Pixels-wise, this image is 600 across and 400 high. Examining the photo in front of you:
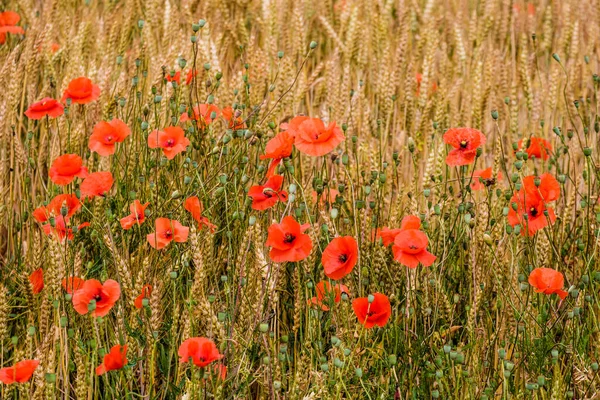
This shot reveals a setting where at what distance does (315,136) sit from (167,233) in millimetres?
405

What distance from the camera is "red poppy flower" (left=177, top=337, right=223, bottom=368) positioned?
57.8 inches

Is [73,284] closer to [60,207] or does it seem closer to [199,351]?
[60,207]

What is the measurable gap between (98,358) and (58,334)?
130 millimetres

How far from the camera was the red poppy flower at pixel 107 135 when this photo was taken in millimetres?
2008

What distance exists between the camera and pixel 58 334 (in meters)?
1.75

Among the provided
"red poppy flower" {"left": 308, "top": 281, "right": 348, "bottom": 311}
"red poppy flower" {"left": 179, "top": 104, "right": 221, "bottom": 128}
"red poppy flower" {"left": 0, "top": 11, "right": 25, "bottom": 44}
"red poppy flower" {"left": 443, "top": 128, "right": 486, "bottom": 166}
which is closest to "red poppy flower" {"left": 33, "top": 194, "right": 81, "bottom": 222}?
"red poppy flower" {"left": 179, "top": 104, "right": 221, "bottom": 128}

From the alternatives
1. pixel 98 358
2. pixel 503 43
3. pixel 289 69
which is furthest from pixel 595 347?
pixel 503 43

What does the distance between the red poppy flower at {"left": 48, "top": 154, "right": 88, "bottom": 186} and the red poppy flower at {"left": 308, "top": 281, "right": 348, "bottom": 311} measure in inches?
25.2

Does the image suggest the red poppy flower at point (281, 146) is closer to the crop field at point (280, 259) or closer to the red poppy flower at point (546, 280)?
the crop field at point (280, 259)

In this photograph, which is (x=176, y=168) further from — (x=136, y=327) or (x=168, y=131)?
(x=136, y=327)

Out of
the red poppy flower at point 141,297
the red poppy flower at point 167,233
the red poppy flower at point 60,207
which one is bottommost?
the red poppy flower at point 141,297

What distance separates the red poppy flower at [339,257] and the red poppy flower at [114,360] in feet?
1.43

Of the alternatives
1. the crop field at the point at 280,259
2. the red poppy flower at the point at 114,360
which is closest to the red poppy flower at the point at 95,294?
the crop field at the point at 280,259

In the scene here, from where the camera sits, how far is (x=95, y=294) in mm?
1698
